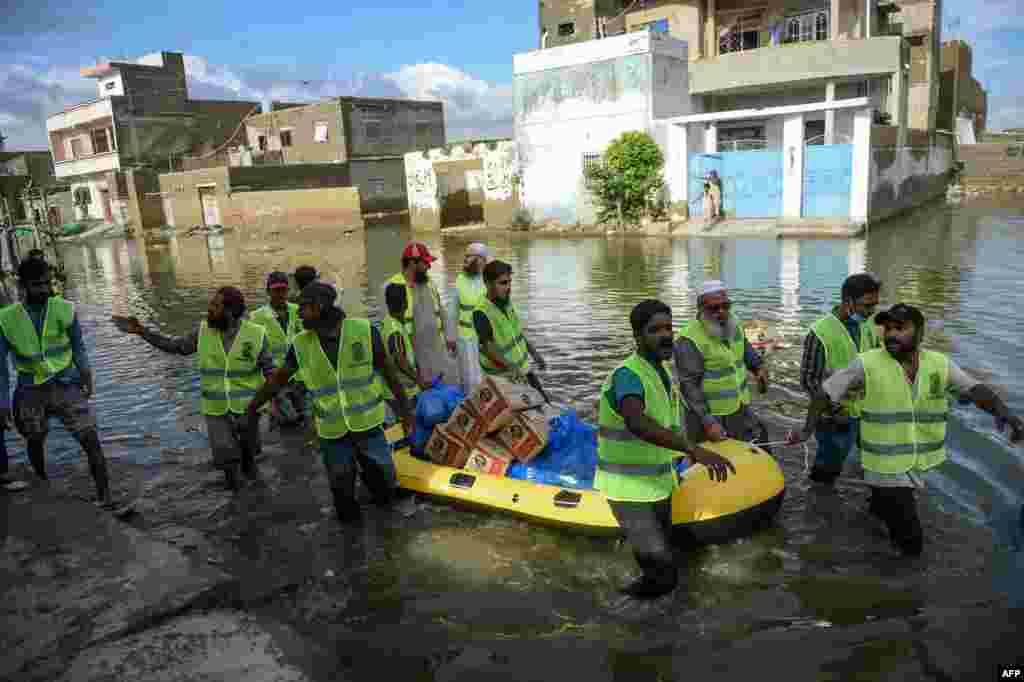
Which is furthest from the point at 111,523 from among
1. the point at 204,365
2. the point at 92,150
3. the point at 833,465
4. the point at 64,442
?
the point at 92,150

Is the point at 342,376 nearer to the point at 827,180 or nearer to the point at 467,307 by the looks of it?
the point at 467,307

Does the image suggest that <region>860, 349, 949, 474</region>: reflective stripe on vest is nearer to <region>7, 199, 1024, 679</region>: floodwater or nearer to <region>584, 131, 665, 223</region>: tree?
Answer: <region>7, 199, 1024, 679</region>: floodwater

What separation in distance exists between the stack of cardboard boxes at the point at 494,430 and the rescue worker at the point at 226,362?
1.67m

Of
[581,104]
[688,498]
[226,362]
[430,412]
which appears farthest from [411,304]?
[581,104]

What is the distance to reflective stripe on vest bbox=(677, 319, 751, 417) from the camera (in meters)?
5.30

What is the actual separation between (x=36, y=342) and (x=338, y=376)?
2.51m

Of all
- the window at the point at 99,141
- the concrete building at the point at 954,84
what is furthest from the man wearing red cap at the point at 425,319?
the window at the point at 99,141

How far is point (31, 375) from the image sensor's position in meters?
5.92

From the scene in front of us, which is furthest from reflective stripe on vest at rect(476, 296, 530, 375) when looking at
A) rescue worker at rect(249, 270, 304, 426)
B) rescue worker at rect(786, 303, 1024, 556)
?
rescue worker at rect(786, 303, 1024, 556)

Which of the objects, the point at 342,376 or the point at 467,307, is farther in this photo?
the point at 467,307

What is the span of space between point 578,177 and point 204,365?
78.4 feet

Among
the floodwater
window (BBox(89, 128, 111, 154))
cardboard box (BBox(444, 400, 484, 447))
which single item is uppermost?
window (BBox(89, 128, 111, 154))

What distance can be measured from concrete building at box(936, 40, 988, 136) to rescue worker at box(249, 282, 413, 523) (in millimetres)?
42742

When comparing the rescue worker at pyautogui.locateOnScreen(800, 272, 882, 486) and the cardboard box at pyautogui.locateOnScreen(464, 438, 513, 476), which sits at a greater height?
the rescue worker at pyautogui.locateOnScreen(800, 272, 882, 486)
